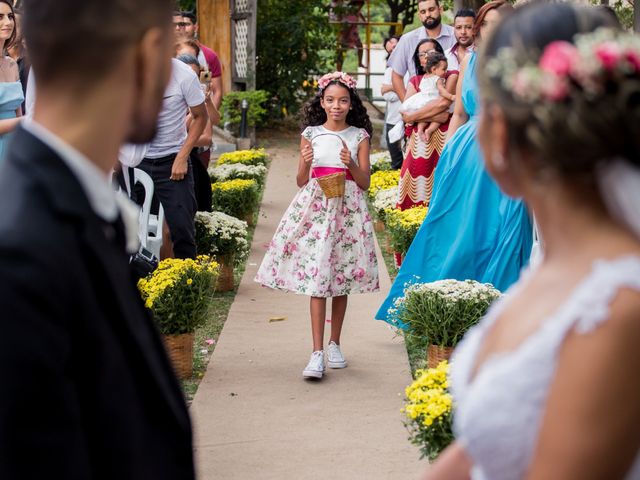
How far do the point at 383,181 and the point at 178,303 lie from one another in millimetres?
5286

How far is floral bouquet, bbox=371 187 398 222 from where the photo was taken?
9.70m

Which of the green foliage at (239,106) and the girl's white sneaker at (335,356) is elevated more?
the girl's white sneaker at (335,356)

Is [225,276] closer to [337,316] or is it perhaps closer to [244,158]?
[337,316]

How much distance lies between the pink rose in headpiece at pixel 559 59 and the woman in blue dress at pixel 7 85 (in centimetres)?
479

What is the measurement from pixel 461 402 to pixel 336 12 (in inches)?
786

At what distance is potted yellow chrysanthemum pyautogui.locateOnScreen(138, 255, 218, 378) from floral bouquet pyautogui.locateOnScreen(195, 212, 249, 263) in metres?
1.86

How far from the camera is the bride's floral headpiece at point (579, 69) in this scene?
1600 millimetres

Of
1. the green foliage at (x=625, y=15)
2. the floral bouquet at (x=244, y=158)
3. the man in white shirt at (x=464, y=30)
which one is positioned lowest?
the floral bouquet at (x=244, y=158)

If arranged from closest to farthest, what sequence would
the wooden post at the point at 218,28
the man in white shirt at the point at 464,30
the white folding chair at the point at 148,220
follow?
the white folding chair at the point at 148,220 < the man in white shirt at the point at 464,30 < the wooden post at the point at 218,28

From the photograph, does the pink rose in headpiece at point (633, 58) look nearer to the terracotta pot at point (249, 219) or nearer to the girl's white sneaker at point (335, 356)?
the girl's white sneaker at point (335, 356)

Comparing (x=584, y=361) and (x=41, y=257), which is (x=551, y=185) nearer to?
(x=584, y=361)

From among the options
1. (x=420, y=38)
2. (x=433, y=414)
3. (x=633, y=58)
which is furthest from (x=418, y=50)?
(x=633, y=58)

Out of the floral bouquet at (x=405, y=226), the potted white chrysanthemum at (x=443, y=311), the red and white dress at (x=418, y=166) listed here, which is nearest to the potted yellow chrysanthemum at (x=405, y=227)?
the floral bouquet at (x=405, y=226)

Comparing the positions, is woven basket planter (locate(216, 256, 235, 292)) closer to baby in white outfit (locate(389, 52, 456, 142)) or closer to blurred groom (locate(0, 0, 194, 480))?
baby in white outfit (locate(389, 52, 456, 142))
